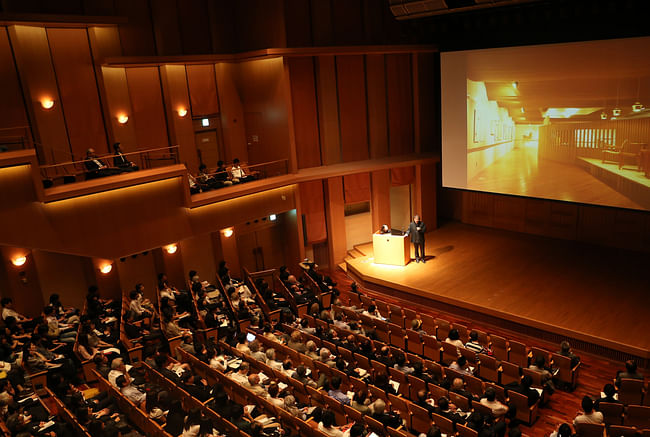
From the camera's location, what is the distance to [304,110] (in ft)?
43.2

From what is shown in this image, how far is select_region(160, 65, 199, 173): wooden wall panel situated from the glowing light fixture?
13.5 feet

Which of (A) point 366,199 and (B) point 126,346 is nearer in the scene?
(B) point 126,346

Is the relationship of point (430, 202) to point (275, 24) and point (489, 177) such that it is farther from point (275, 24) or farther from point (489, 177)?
point (275, 24)

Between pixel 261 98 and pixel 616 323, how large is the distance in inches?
367

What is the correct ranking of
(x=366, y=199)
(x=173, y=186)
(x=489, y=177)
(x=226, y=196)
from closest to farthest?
(x=173, y=186)
(x=226, y=196)
(x=489, y=177)
(x=366, y=199)

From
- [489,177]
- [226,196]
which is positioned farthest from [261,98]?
[489,177]

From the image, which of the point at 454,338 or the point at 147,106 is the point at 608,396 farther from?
the point at 147,106

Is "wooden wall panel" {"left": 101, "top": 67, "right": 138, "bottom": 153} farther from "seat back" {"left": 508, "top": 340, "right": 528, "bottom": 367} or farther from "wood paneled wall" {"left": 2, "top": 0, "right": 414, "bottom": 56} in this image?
"seat back" {"left": 508, "top": 340, "right": 528, "bottom": 367}

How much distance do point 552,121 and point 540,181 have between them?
133 cm

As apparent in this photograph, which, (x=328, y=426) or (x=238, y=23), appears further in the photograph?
(x=238, y=23)

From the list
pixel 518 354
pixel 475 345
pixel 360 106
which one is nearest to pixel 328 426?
pixel 475 345

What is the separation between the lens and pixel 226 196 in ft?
36.3

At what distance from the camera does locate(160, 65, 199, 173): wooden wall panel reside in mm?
12141

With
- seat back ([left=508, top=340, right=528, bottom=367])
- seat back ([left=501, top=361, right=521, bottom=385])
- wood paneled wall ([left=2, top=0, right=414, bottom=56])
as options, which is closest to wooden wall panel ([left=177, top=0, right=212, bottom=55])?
wood paneled wall ([left=2, top=0, right=414, bottom=56])
